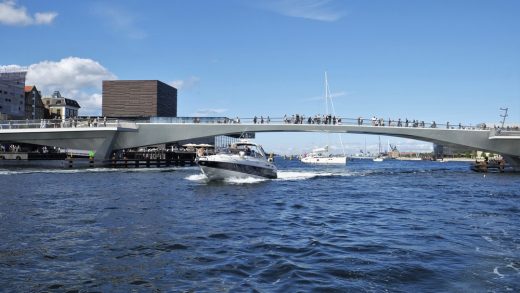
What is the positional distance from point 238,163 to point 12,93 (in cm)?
12521

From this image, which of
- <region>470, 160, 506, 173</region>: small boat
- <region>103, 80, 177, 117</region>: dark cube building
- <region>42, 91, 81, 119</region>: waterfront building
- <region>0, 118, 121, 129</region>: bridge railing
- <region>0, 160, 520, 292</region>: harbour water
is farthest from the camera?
<region>103, 80, 177, 117</region>: dark cube building

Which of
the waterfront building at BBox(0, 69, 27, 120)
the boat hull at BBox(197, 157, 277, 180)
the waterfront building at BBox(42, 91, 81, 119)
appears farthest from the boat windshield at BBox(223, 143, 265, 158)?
the waterfront building at BBox(42, 91, 81, 119)

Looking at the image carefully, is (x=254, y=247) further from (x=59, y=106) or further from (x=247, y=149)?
(x=59, y=106)

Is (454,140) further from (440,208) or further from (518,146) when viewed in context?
(440,208)

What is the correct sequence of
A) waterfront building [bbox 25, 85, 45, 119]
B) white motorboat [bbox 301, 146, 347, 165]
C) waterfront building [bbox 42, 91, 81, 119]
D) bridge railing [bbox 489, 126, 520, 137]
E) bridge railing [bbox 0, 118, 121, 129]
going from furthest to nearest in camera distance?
1. waterfront building [bbox 42, 91, 81, 119]
2. waterfront building [bbox 25, 85, 45, 119]
3. white motorboat [bbox 301, 146, 347, 165]
4. bridge railing [bbox 489, 126, 520, 137]
5. bridge railing [bbox 0, 118, 121, 129]

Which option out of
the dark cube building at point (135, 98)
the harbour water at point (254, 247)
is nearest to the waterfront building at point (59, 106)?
the dark cube building at point (135, 98)

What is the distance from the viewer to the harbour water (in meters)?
9.34

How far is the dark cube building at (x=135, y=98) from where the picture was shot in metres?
181

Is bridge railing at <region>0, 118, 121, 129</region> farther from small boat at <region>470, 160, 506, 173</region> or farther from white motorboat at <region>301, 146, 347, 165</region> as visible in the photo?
white motorboat at <region>301, 146, 347, 165</region>

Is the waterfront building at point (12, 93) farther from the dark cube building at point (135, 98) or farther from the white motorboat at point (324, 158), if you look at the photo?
the white motorboat at point (324, 158)

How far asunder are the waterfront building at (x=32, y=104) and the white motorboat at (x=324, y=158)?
9189 centimetres

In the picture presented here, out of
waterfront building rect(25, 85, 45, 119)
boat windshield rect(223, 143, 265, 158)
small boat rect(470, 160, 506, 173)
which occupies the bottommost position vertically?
small boat rect(470, 160, 506, 173)

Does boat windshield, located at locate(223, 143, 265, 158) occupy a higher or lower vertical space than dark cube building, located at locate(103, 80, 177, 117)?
lower

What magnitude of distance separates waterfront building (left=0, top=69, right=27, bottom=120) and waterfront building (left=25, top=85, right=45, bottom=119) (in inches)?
217
